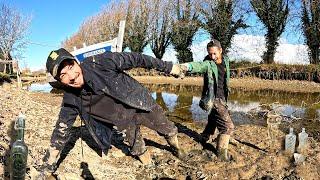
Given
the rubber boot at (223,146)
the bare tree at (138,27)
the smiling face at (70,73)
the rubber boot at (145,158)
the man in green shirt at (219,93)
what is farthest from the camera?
the bare tree at (138,27)

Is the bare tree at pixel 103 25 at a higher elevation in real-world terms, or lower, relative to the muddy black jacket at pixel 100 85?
higher

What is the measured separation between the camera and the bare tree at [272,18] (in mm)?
31688

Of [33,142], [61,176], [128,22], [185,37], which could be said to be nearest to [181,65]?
[61,176]

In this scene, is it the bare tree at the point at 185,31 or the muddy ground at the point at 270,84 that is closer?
the muddy ground at the point at 270,84

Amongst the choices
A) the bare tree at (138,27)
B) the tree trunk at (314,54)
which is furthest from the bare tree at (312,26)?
the bare tree at (138,27)

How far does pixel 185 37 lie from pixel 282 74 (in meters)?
16.0

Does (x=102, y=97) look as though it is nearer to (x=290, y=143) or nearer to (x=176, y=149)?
(x=176, y=149)

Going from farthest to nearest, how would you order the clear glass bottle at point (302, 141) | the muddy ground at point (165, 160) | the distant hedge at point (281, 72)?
the distant hedge at point (281, 72) → the clear glass bottle at point (302, 141) → the muddy ground at point (165, 160)

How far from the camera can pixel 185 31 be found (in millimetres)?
39906

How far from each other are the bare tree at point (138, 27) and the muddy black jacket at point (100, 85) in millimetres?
39724

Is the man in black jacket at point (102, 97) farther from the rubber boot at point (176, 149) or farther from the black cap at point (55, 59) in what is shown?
the rubber boot at point (176, 149)

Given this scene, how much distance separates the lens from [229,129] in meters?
6.26

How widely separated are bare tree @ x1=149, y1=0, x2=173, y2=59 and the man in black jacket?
38.0 metres

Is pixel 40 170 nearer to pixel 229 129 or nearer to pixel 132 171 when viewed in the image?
pixel 132 171
